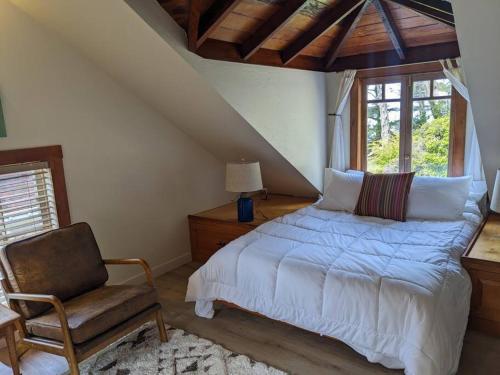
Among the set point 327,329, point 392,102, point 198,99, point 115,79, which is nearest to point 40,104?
point 115,79

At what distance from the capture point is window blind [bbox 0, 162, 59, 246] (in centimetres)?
269

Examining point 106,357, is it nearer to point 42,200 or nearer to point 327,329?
point 42,200

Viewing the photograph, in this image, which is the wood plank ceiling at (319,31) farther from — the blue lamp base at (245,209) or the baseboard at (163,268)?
the baseboard at (163,268)

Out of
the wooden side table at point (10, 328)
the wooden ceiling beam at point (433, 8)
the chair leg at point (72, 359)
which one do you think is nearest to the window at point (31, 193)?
the wooden side table at point (10, 328)

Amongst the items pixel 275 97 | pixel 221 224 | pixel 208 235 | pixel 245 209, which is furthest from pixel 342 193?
pixel 208 235

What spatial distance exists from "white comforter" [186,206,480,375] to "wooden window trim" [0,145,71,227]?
110 centimetres

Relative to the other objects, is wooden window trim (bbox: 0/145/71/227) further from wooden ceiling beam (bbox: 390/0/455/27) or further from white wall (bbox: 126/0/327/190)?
wooden ceiling beam (bbox: 390/0/455/27)

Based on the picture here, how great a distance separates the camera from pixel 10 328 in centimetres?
217

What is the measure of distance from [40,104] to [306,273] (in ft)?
7.26

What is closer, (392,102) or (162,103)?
(162,103)

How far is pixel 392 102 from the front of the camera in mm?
4062

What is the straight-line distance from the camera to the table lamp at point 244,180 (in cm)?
366

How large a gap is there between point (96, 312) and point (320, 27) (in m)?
2.69

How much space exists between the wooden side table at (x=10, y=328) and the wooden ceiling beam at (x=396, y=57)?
362 centimetres
